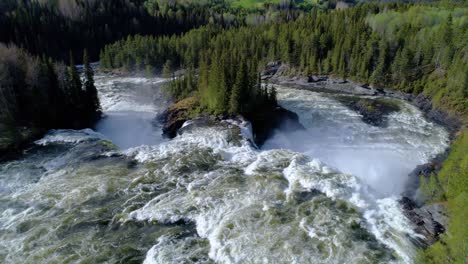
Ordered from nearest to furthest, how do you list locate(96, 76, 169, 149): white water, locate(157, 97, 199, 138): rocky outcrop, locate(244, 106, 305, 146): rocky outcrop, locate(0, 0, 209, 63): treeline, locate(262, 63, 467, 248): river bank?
locate(262, 63, 467, 248): river bank, locate(244, 106, 305, 146): rocky outcrop, locate(157, 97, 199, 138): rocky outcrop, locate(96, 76, 169, 149): white water, locate(0, 0, 209, 63): treeline

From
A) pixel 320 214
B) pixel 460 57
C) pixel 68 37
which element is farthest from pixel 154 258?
pixel 68 37

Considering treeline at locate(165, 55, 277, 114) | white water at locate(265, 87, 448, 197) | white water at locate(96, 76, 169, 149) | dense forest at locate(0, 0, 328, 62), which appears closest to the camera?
white water at locate(265, 87, 448, 197)

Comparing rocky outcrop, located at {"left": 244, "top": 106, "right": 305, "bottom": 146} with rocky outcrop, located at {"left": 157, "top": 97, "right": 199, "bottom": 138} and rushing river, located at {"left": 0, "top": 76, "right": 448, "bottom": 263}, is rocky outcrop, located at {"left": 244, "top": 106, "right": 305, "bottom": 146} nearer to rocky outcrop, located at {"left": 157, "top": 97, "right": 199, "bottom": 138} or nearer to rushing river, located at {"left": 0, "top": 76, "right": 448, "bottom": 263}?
rushing river, located at {"left": 0, "top": 76, "right": 448, "bottom": 263}

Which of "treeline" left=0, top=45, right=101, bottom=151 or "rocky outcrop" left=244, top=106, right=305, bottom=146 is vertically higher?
"treeline" left=0, top=45, right=101, bottom=151

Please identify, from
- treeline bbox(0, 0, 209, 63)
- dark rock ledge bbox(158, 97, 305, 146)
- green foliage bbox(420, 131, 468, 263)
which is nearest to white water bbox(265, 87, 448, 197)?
dark rock ledge bbox(158, 97, 305, 146)

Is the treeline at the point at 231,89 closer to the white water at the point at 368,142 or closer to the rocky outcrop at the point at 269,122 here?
the rocky outcrop at the point at 269,122

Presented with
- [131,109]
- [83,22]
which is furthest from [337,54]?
[83,22]

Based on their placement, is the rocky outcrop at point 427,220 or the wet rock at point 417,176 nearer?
the rocky outcrop at point 427,220

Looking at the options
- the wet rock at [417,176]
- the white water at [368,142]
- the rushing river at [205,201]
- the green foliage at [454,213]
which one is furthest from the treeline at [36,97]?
the wet rock at [417,176]
